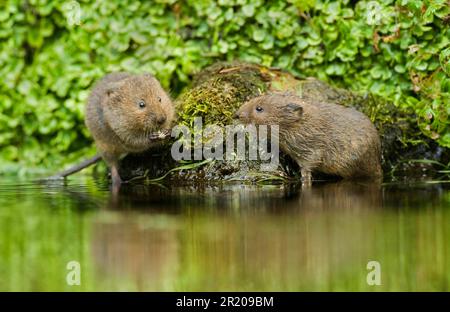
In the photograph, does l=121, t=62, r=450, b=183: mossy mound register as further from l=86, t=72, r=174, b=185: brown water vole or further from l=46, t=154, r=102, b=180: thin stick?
l=46, t=154, r=102, b=180: thin stick

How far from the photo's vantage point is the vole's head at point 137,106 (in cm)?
745

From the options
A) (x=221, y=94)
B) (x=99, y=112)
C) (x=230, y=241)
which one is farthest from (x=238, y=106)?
(x=230, y=241)

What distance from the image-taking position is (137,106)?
24.6 feet

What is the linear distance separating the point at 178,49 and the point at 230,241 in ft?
17.6

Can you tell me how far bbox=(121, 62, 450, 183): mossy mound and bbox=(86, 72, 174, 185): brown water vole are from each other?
37cm

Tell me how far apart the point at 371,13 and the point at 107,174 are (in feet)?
12.2

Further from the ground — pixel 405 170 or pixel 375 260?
pixel 405 170

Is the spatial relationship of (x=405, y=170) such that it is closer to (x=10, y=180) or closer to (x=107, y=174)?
(x=107, y=174)

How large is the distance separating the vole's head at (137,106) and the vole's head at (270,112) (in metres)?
0.78

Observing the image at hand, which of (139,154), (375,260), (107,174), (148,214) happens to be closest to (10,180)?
(107,174)

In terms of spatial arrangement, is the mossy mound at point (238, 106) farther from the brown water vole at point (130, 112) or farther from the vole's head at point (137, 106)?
the vole's head at point (137, 106)

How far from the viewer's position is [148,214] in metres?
5.41

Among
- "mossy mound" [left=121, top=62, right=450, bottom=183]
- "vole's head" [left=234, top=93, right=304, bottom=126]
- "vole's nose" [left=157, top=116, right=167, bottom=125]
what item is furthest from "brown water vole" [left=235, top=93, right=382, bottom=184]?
"vole's nose" [left=157, top=116, right=167, bottom=125]

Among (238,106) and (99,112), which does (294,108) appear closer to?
(238,106)
